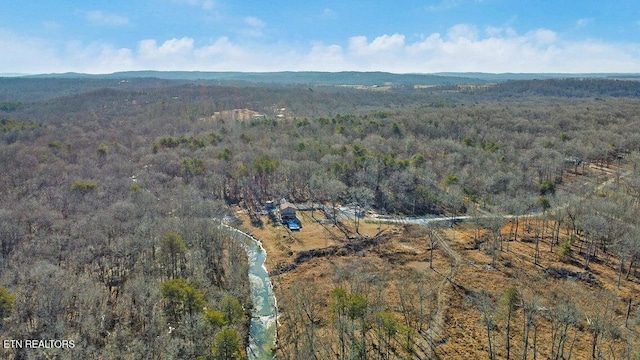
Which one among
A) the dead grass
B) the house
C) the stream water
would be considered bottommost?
the stream water

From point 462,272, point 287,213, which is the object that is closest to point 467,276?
point 462,272

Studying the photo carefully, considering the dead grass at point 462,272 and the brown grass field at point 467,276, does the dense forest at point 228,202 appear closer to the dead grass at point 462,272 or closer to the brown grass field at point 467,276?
the brown grass field at point 467,276

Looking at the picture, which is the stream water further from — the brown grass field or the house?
the house

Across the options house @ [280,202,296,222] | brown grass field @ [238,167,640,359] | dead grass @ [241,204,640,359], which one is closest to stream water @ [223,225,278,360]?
brown grass field @ [238,167,640,359]

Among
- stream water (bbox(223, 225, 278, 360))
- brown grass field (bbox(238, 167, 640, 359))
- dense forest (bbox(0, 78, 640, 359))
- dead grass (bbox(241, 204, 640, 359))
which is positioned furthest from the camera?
dead grass (bbox(241, 204, 640, 359))

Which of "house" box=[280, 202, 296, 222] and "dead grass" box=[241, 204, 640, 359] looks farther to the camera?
"house" box=[280, 202, 296, 222]

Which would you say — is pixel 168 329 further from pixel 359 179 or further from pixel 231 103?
pixel 231 103

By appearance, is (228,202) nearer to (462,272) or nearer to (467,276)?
(462,272)
